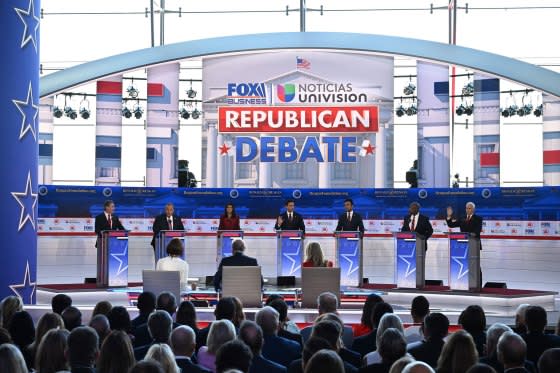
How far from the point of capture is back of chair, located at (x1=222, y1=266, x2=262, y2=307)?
407 inches

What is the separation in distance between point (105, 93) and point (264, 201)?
4.52 meters

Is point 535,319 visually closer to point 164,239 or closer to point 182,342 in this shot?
point 182,342

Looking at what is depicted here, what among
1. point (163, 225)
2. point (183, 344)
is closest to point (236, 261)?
point (163, 225)

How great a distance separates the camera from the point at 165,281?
10.2 m

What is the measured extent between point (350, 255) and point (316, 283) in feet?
11.3

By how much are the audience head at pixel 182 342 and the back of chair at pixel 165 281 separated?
4795 mm

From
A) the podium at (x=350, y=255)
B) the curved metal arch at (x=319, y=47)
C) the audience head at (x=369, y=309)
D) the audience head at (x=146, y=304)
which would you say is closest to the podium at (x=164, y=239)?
the podium at (x=350, y=255)

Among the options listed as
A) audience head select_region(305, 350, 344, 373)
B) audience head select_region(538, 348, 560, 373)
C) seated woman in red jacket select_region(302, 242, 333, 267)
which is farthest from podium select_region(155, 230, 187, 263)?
audience head select_region(305, 350, 344, 373)

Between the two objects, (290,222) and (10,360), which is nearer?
(10,360)

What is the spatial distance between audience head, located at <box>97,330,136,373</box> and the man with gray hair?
5.60ft

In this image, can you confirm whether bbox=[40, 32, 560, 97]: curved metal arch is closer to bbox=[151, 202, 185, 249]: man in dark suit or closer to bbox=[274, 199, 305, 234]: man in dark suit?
bbox=[274, 199, 305, 234]: man in dark suit

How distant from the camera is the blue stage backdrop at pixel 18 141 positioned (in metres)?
10.7

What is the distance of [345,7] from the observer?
23.3m

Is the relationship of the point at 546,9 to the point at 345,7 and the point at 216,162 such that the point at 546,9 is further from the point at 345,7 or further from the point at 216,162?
the point at 216,162
